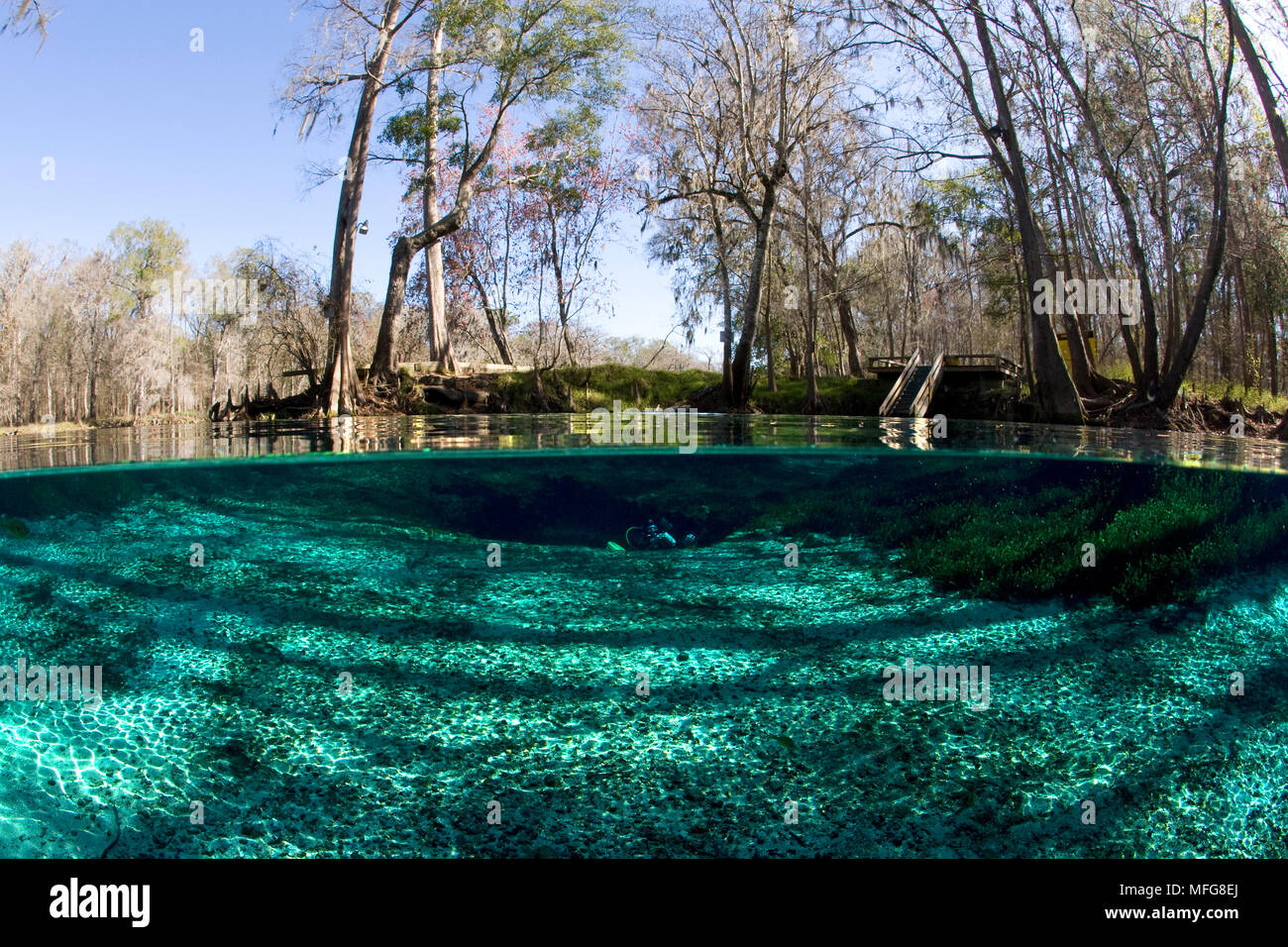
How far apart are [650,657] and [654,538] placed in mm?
3774

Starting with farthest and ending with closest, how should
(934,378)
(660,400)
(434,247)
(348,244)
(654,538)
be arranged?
(660,400) → (434,247) → (934,378) → (348,244) → (654,538)

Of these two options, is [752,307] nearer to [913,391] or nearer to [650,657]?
[913,391]

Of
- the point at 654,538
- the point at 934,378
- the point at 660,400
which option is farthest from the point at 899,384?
the point at 654,538

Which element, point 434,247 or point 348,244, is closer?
point 348,244

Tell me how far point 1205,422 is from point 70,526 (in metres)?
→ 21.4

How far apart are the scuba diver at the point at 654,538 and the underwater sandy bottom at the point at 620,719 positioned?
1369mm

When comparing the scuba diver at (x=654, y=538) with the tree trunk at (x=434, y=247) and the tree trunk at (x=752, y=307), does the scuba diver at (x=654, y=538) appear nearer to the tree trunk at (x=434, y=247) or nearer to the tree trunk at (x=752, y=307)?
the tree trunk at (x=752, y=307)

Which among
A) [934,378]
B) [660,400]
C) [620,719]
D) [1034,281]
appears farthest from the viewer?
[660,400]

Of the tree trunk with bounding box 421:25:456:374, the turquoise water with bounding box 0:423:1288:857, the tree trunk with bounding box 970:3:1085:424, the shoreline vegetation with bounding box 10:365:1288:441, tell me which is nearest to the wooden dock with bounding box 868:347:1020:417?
the shoreline vegetation with bounding box 10:365:1288:441

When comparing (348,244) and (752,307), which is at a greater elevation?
(348,244)

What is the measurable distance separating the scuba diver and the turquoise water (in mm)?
397

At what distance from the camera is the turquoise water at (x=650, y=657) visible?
4020 mm

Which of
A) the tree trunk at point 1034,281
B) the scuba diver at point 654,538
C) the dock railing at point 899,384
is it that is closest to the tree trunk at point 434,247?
the dock railing at point 899,384

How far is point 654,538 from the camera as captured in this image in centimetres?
938
